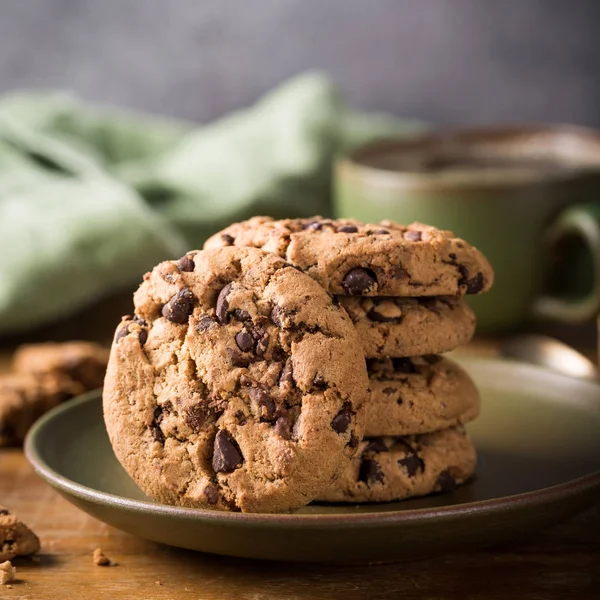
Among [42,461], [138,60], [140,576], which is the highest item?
[138,60]

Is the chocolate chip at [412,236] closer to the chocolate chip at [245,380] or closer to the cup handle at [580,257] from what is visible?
the chocolate chip at [245,380]

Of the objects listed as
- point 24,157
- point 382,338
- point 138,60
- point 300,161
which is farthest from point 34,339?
point 382,338

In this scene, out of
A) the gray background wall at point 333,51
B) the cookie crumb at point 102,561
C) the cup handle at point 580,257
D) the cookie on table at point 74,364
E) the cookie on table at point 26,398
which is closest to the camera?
the cookie crumb at point 102,561

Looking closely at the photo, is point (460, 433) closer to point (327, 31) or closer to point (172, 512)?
point (172, 512)

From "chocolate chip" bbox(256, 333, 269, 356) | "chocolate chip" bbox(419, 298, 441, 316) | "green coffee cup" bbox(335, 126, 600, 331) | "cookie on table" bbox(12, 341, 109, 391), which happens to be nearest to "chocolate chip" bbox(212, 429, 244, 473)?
"chocolate chip" bbox(256, 333, 269, 356)

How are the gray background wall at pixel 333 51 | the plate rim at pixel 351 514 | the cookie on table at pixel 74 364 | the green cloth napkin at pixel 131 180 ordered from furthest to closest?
the gray background wall at pixel 333 51 < the green cloth napkin at pixel 131 180 < the cookie on table at pixel 74 364 < the plate rim at pixel 351 514

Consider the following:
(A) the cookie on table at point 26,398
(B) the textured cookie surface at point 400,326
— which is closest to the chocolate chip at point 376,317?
(B) the textured cookie surface at point 400,326
